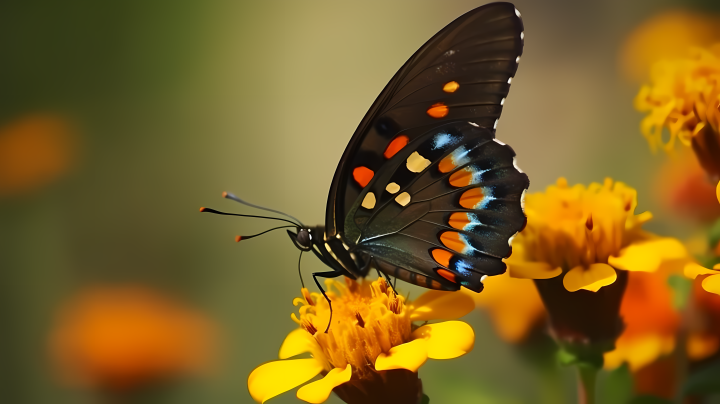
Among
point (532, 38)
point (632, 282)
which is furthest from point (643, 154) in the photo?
point (632, 282)

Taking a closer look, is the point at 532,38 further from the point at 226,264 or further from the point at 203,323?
the point at 203,323

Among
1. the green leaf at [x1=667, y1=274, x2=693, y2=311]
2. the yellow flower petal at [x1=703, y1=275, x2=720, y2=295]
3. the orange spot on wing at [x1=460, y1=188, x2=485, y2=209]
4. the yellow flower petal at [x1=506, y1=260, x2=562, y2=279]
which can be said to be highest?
the orange spot on wing at [x1=460, y1=188, x2=485, y2=209]

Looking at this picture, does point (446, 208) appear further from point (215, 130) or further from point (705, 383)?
point (215, 130)

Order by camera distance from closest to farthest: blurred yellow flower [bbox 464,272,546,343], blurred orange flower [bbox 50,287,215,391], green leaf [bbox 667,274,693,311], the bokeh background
Answer: green leaf [bbox 667,274,693,311] < blurred yellow flower [bbox 464,272,546,343] < blurred orange flower [bbox 50,287,215,391] < the bokeh background

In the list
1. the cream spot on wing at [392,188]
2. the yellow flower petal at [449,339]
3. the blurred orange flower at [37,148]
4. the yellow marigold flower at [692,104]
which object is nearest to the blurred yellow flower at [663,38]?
the yellow marigold flower at [692,104]

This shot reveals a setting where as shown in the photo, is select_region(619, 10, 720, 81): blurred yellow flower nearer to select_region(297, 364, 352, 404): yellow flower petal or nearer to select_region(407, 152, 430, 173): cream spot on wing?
select_region(407, 152, 430, 173): cream spot on wing

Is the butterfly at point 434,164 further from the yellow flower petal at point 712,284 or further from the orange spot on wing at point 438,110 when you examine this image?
the yellow flower petal at point 712,284

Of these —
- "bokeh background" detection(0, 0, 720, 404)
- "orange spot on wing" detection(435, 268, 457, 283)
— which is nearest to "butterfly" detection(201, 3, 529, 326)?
"orange spot on wing" detection(435, 268, 457, 283)
